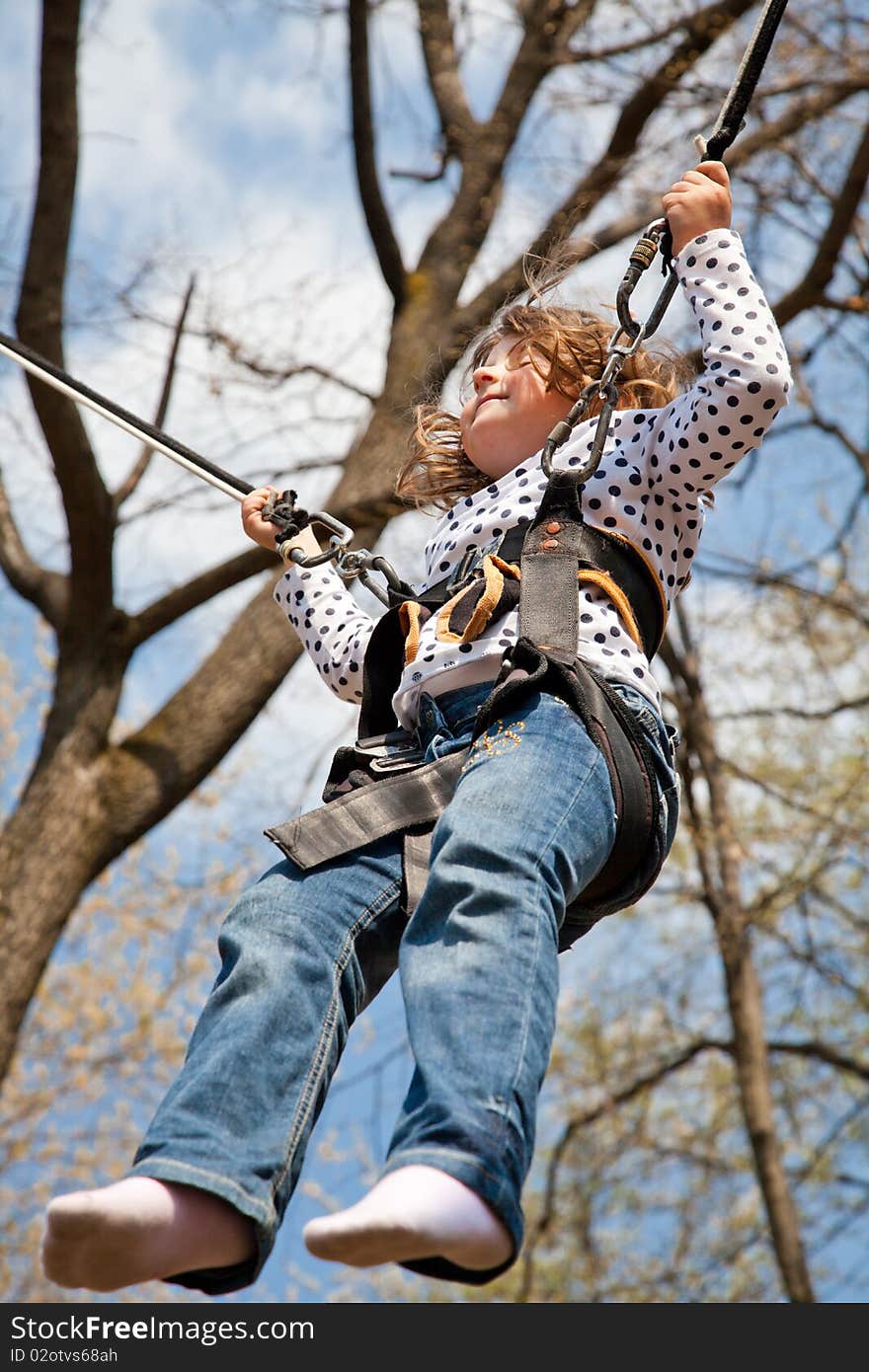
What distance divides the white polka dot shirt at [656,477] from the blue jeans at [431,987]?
0.18 meters

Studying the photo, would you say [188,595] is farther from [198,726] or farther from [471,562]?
[471,562]

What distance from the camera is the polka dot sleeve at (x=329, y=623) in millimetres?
2590

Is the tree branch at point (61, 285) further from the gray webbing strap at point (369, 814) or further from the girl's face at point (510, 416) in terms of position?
the gray webbing strap at point (369, 814)

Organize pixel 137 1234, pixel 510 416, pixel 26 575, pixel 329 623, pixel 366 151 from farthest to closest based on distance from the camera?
pixel 366 151 < pixel 26 575 < pixel 329 623 < pixel 510 416 < pixel 137 1234

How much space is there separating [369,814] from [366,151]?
4633 millimetres

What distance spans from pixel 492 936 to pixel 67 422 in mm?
3620

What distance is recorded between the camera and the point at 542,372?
249cm

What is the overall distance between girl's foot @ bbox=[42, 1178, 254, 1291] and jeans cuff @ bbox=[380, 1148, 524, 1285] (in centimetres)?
23

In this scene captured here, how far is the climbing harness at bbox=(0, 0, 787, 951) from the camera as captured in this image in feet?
6.44

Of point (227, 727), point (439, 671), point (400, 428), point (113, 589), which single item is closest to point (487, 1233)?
point (439, 671)

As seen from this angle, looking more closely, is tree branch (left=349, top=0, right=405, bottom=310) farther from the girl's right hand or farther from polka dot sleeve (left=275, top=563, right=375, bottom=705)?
polka dot sleeve (left=275, top=563, right=375, bottom=705)

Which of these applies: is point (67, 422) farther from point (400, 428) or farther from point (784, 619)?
point (784, 619)

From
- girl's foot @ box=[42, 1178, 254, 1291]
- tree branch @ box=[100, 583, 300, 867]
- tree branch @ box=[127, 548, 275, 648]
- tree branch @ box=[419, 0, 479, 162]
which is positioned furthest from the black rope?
tree branch @ box=[419, 0, 479, 162]

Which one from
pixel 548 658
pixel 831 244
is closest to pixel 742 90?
pixel 548 658
